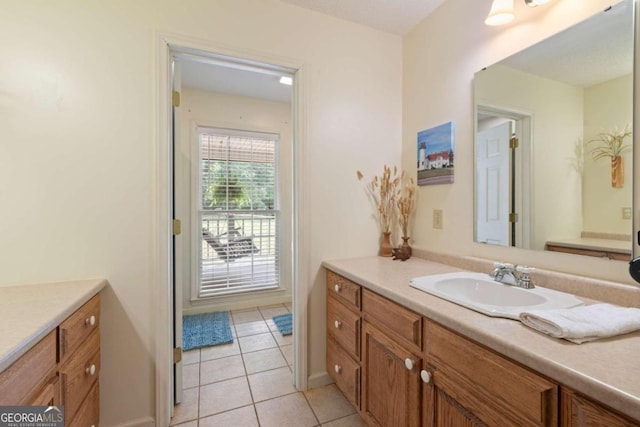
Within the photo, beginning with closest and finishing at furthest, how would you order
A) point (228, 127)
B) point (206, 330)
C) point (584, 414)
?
point (584, 414)
point (206, 330)
point (228, 127)

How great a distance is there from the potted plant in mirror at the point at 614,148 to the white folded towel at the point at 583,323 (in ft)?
1.76

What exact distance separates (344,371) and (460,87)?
184 cm

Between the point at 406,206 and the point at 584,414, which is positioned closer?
the point at 584,414

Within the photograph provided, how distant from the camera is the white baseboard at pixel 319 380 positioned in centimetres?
185

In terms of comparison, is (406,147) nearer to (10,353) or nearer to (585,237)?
(585,237)

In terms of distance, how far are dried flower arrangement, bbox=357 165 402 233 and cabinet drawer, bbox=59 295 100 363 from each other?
5.61 ft

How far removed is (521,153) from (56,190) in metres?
2.31

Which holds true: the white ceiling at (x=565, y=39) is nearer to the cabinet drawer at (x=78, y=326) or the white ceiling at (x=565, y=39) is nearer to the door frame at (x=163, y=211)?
the door frame at (x=163, y=211)

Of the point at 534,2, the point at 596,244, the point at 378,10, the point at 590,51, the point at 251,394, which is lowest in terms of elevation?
the point at 251,394

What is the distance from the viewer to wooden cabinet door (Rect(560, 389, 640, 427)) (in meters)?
0.54

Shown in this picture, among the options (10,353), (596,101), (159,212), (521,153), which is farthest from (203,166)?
(596,101)

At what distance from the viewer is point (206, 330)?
8.84 ft

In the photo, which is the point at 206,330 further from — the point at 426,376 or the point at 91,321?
the point at 426,376

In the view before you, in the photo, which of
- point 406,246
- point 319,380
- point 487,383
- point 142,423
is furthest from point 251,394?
point 487,383
